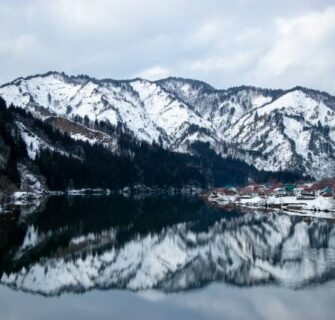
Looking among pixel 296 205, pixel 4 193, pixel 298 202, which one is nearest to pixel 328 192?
pixel 298 202

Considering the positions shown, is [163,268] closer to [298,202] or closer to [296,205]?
[296,205]

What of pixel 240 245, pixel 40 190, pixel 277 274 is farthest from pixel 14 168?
pixel 277 274

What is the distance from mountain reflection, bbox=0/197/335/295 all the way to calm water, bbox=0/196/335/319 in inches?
5.8

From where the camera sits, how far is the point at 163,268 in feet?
232

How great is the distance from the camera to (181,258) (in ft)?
254

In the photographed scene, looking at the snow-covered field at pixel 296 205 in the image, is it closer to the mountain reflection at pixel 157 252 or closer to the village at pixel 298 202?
the village at pixel 298 202

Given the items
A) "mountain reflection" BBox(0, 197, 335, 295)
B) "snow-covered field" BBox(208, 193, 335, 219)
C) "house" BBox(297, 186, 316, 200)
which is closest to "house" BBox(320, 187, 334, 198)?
"house" BBox(297, 186, 316, 200)

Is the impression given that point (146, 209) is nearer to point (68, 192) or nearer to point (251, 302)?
point (68, 192)

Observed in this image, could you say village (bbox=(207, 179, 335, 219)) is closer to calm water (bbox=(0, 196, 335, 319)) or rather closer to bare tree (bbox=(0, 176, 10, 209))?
calm water (bbox=(0, 196, 335, 319))

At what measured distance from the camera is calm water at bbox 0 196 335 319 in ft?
162

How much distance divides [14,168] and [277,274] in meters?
121

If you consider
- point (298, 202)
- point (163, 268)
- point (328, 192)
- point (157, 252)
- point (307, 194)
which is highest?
point (328, 192)

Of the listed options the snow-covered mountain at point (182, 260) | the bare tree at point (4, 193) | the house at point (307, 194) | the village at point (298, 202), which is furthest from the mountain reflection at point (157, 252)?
the house at point (307, 194)

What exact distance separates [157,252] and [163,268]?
34.8 feet
